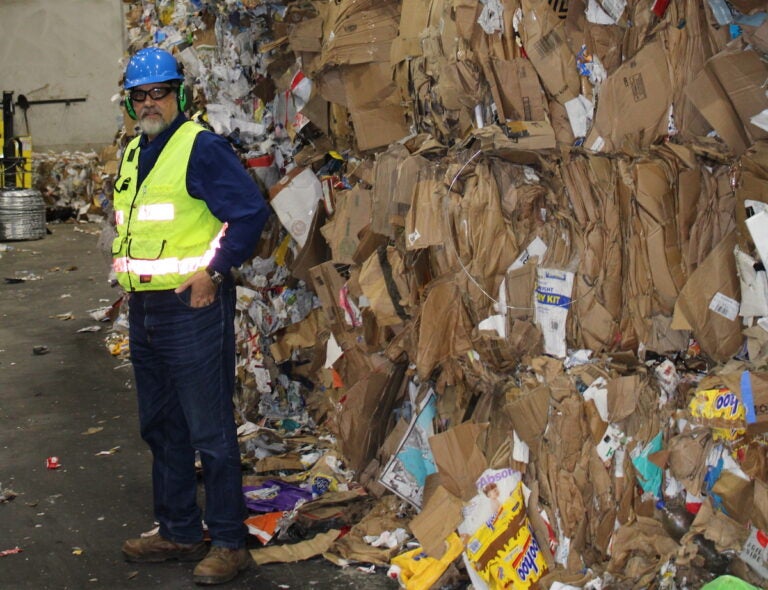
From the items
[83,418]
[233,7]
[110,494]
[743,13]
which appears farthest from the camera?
[83,418]

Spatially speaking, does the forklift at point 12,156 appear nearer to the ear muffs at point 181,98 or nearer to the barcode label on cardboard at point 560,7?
the ear muffs at point 181,98

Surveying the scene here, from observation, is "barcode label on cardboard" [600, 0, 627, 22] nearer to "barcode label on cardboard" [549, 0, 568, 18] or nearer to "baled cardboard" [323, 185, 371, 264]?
"barcode label on cardboard" [549, 0, 568, 18]

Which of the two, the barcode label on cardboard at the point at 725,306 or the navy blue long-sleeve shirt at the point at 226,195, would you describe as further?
the navy blue long-sleeve shirt at the point at 226,195

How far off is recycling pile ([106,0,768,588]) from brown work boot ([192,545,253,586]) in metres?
0.09

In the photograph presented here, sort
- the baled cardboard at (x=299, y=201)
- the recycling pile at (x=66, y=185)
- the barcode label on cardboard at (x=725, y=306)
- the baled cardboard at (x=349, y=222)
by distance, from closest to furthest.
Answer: the barcode label on cardboard at (x=725, y=306), the baled cardboard at (x=349, y=222), the baled cardboard at (x=299, y=201), the recycling pile at (x=66, y=185)

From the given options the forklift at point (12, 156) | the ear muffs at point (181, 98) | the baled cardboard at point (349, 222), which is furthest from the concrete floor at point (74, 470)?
the forklift at point (12, 156)

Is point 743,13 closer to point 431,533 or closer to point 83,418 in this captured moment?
point 431,533

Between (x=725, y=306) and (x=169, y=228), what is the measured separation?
6.89 feet

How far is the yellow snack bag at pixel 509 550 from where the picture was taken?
3.43 metres

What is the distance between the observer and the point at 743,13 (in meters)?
2.78

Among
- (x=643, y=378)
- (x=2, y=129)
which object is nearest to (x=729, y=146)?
(x=643, y=378)

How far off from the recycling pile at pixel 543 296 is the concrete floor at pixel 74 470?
17.5 inches

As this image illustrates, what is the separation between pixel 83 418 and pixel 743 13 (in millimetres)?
4752

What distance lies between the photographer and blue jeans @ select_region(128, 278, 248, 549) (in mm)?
3885
